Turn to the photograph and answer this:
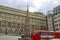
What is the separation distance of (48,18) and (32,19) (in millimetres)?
15137

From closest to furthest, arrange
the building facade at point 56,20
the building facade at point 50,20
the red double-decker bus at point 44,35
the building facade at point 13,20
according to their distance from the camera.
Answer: the red double-decker bus at point 44,35 < the building facade at point 13,20 < the building facade at point 56,20 < the building facade at point 50,20

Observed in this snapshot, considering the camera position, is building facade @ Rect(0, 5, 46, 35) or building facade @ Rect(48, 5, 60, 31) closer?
building facade @ Rect(0, 5, 46, 35)

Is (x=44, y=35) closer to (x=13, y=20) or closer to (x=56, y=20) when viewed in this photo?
(x=13, y=20)

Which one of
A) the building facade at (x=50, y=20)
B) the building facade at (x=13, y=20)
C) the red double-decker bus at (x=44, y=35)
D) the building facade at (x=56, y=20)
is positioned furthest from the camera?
the building facade at (x=50, y=20)

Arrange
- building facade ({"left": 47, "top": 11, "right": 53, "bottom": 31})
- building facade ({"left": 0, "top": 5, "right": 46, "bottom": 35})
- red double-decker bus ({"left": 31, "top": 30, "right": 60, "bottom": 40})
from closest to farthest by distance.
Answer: red double-decker bus ({"left": 31, "top": 30, "right": 60, "bottom": 40}) → building facade ({"left": 0, "top": 5, "right": 46, "bottom": 35}) → building facade ({"left": 47, "top": 11, "right": 53, "bottom": 31})

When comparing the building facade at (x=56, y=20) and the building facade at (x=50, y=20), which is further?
the building facade at (x=50, y=20)

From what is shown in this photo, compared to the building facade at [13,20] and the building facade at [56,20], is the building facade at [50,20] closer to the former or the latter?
the building facade at [56,20]

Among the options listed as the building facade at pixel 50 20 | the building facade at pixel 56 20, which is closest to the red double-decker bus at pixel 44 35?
the building facade at pixel 56 20

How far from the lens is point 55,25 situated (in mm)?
80062

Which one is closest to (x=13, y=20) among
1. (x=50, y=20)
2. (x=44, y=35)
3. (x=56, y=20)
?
(x=56, y=20)

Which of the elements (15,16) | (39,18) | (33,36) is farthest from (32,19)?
(33,36)

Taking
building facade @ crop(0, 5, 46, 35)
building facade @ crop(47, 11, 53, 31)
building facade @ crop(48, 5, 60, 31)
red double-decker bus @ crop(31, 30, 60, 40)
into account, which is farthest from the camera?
building facade @ crop(47, 11, 53, 31)

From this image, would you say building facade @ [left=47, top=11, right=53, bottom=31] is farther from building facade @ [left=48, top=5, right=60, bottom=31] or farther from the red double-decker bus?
the red double-decker bus

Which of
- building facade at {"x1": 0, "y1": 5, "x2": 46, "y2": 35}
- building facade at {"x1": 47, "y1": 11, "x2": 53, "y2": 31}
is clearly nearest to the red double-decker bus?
building facade at {"x1": 0, "y1": 5, "x2": 46, "y2": 35}
